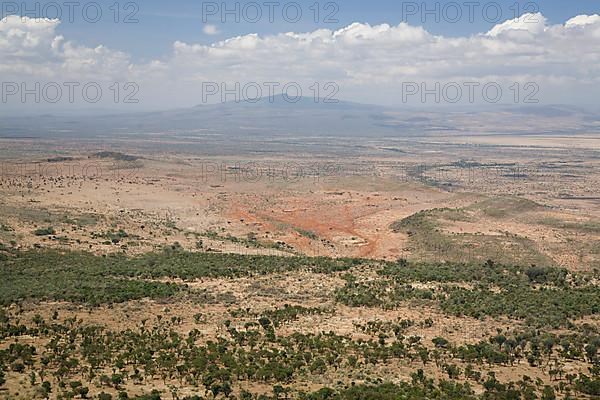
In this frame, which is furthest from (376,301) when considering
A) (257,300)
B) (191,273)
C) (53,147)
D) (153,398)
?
(53,147)

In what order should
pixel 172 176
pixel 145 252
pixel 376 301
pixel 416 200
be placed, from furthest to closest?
pixel 172 176
pixel 416 200
pixel 145 252
pixel 376 301

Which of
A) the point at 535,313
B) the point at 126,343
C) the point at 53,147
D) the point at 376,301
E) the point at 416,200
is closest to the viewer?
the point at 126,343

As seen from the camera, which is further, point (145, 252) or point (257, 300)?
point (145, 252)

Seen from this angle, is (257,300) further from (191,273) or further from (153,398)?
(153,398)

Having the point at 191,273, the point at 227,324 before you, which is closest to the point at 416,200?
the point at 191,273

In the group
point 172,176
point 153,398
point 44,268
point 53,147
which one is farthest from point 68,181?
point 53,147

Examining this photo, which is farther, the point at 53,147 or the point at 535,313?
the point at 53,147

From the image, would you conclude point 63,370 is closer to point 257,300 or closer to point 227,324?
point 227,324

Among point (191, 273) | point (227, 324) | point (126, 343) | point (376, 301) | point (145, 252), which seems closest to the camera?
point (126, 343)

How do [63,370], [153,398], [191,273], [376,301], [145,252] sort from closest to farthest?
[153,398]
[63,370]
[376,301]
[191,273]
[145,252]
